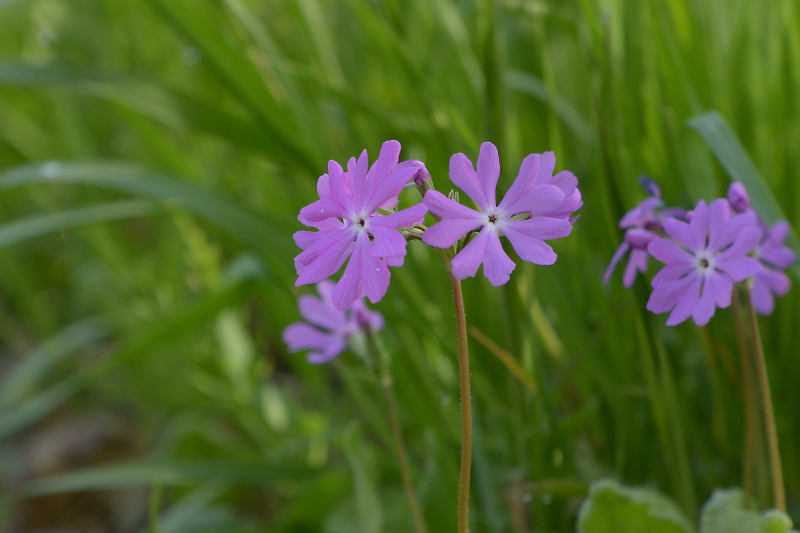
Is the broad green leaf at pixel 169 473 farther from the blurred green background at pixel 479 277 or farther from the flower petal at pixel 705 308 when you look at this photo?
the flower petal at pixel 705 308

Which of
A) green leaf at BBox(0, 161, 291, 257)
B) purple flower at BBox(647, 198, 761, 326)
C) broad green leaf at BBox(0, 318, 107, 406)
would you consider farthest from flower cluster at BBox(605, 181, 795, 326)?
broad green leaf at BBox(0, 318, 107, 406)

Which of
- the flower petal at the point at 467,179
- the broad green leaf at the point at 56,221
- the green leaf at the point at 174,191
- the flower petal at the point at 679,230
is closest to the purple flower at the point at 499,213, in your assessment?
the flower petal at the point at 467,179

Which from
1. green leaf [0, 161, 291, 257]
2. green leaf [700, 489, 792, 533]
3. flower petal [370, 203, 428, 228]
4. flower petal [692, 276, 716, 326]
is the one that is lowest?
green leaf [700, 489, 792, 533]

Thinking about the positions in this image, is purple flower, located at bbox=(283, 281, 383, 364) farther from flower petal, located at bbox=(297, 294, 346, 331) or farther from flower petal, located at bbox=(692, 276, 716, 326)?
flower petal, located at bbox=(692, 276, 716, 326)

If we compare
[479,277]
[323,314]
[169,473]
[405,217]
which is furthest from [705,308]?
[169,473]

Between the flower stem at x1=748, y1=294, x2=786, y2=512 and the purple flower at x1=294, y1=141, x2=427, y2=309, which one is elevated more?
the purple flower at x1=294, y1=141, x2=427, y2=309

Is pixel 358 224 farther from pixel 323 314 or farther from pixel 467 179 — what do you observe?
pixel 323 314

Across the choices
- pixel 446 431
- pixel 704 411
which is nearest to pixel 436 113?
pixel 446 431
